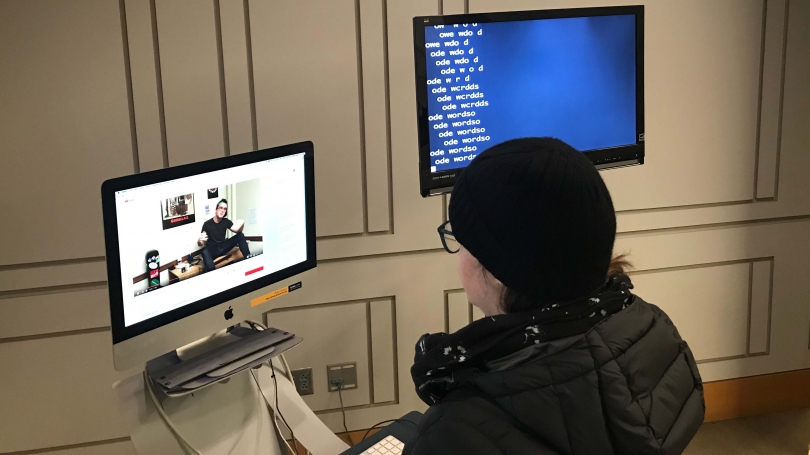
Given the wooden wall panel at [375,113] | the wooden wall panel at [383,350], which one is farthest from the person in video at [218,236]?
the wooden wall panel at [383,350]

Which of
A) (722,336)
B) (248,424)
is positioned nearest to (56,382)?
(248,424)

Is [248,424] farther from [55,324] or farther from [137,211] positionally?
[55,324]

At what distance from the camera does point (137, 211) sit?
1557 millimetres

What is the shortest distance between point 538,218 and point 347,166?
5.66ft

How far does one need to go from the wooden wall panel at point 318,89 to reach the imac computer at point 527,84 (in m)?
0.64

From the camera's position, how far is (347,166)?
9.01ft

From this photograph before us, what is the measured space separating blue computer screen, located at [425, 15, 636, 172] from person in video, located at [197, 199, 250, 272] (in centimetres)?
63

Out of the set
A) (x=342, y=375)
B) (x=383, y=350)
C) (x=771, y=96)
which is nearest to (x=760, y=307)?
(x=771, y=96)

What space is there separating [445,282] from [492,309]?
5.49 feet

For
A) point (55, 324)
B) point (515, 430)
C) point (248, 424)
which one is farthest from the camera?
point (55, 324)

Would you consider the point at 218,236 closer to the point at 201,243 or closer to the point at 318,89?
the point at 201,243

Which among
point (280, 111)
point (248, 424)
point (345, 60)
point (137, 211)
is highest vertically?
point (345, 60)

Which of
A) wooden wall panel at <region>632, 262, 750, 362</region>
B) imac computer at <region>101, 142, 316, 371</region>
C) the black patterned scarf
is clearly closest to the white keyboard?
imac computer at <region>101, 142, 316, 371</region>

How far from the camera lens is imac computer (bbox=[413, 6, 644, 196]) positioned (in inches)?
84.0
